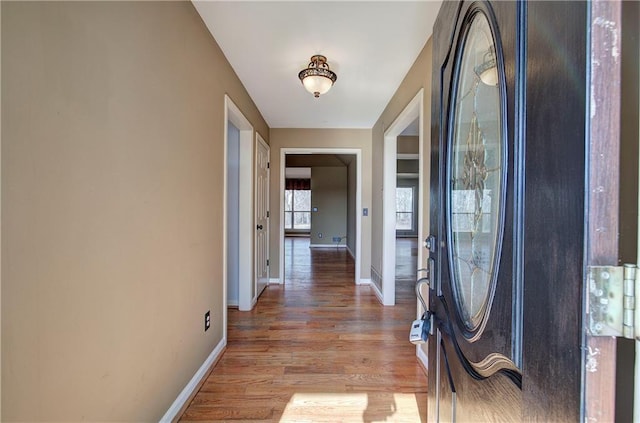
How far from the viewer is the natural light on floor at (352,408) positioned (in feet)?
5.21

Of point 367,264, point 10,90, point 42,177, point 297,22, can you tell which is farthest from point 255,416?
point 367,264

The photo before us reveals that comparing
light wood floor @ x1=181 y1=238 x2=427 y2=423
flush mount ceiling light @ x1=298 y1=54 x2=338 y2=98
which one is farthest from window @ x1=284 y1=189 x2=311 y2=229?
flush mount ceiling light @ x1=298 y1=54 x2=338 y2=98

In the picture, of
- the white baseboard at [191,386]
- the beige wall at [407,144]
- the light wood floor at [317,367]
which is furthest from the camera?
the beige wall at [407,144]

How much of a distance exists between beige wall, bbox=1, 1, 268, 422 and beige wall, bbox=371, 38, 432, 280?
1.59 meters

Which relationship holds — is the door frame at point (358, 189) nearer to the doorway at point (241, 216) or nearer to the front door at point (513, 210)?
the doorway at point (241, 216)

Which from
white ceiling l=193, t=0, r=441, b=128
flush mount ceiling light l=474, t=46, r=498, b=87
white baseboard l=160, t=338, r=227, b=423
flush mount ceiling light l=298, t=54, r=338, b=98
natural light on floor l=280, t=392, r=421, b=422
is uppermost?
white ceiling l=193, t=0, r=441, b=128

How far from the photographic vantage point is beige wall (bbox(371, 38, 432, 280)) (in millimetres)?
2096

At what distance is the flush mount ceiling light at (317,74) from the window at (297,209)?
8.61 m

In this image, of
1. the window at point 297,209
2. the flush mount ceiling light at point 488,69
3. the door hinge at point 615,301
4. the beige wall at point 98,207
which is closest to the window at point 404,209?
the window at point 297,209

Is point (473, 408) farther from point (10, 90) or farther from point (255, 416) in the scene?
point (10, 90)

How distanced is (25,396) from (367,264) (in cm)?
382

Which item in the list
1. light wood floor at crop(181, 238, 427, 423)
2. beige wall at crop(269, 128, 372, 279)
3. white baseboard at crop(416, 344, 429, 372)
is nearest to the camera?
light wood floor at crop(181, 238, 427, 423)

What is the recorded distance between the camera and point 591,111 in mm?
379

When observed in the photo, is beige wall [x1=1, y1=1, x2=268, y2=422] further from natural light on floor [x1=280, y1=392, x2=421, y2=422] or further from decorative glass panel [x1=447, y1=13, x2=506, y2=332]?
decorative glass panel [x1=447, y1=13, x2=506, y2=332]
